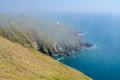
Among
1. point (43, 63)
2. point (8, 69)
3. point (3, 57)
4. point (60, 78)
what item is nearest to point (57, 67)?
point (43, 63)

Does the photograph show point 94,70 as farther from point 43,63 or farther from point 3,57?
point 3,57

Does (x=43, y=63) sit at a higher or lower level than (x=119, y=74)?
higher

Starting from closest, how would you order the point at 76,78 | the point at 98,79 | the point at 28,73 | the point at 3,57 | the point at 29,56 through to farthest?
the point at 28,73, the point at 3,57, the point at 29,56, the point at 76,78, the point at 98,79

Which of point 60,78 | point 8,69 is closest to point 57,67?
point 60,78

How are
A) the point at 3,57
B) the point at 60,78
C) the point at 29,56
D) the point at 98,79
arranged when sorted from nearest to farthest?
the point at 3,57, the point at 60,78, the point at 29,56, the point at 98,79

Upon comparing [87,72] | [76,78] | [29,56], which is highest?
[29,56]

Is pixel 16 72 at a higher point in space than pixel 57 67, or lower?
higher

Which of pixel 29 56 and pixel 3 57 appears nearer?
pixel 3 57

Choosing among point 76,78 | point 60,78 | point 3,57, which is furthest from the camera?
point 76,78

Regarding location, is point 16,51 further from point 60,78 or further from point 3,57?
point 60,78
